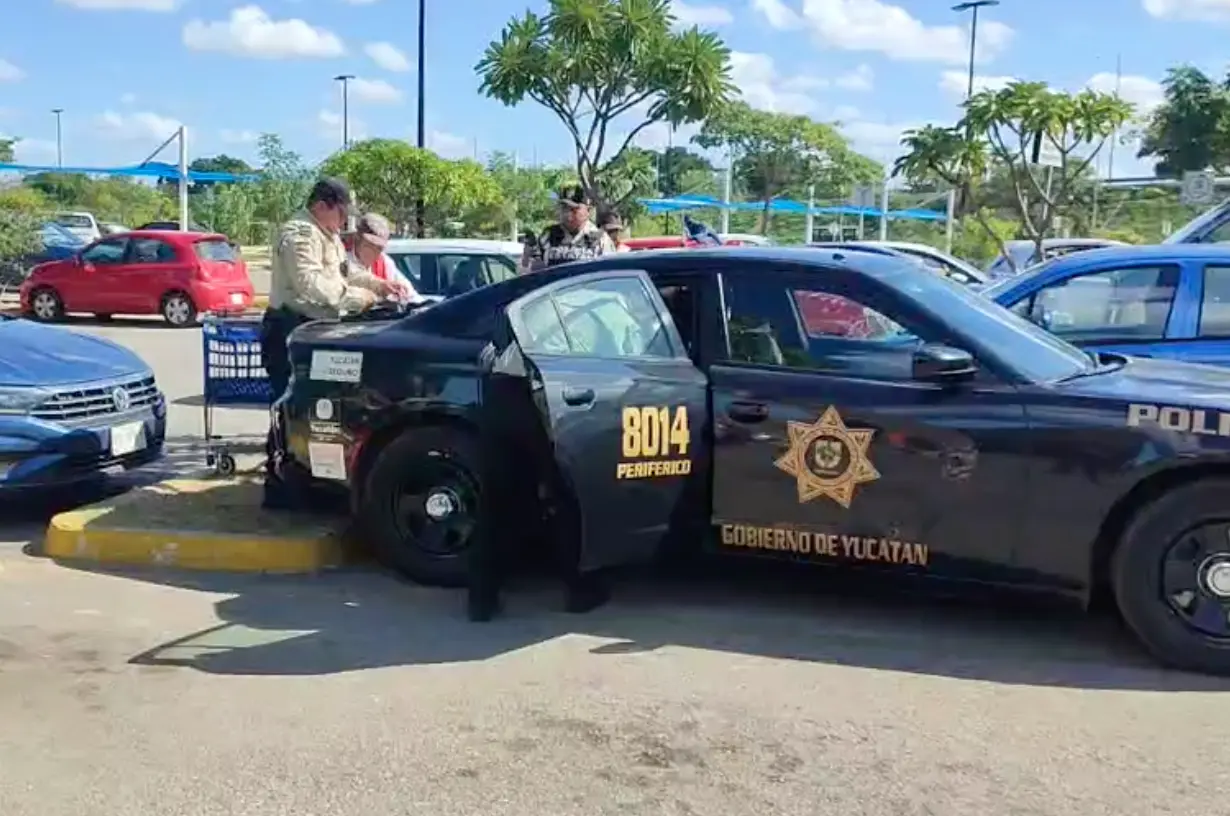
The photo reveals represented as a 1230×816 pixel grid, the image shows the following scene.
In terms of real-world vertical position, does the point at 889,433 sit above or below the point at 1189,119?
below

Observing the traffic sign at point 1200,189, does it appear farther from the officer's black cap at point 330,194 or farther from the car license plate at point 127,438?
the car license plate at point 127,438

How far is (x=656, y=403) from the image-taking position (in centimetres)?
566

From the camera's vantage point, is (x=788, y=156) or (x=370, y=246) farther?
(x=788, y=156)

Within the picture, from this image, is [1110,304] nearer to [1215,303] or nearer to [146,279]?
[1215,303]

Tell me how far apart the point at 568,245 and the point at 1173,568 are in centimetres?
473

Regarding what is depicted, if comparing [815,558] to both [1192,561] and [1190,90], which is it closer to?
[1192,561]

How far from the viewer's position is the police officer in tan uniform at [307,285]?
23.4 ft

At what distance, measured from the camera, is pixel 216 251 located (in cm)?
2141

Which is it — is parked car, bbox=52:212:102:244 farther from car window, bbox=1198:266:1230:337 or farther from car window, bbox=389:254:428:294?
car window, bbox=1198:266:1230:337

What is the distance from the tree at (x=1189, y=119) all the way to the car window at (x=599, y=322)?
40984 millimetres

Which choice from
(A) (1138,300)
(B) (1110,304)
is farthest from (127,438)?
(A) (1138,300)

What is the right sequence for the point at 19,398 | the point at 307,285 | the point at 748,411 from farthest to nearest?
the point at 19,398 < the point at 307,285 < the point at 748,411

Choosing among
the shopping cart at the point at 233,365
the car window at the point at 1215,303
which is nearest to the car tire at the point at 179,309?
the shopping cart at the point at 233,365

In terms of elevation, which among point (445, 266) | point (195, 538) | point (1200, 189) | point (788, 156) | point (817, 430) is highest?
point (788, 156)
